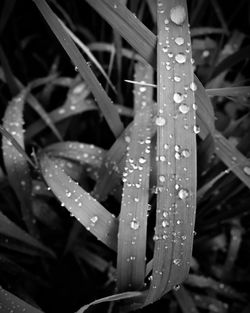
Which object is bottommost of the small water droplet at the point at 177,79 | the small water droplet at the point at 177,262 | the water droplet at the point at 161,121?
the small water droplet at the point at 177,262

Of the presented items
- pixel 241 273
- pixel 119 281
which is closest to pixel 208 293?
pixel 241 273

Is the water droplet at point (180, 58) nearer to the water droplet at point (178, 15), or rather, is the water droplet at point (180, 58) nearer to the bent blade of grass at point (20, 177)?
the water droplet at point (178, 15)

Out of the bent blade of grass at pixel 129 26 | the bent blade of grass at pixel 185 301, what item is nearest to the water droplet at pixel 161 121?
the bent blade of grass at pixel 129 26

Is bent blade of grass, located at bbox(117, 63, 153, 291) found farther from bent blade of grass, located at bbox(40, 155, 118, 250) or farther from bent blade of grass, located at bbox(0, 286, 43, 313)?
bent blade of grass, located at bbox(0, 286, 43, 313)

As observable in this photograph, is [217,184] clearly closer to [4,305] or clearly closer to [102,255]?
[102,255]

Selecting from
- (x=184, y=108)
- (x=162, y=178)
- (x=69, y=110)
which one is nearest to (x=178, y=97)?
(x=184, y=108)

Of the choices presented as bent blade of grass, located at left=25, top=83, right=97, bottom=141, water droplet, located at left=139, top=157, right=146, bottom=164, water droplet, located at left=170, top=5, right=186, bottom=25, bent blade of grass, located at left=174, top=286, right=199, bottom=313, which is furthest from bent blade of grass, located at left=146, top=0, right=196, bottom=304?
bent blade of grass, located at left=25, top=83, right=97, bottom=141

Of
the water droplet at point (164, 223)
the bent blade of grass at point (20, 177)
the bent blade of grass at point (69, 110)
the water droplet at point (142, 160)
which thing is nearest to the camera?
the water droplet at point (164, 223)

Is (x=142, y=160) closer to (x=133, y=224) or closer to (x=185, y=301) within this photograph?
(x=133, y=224)
